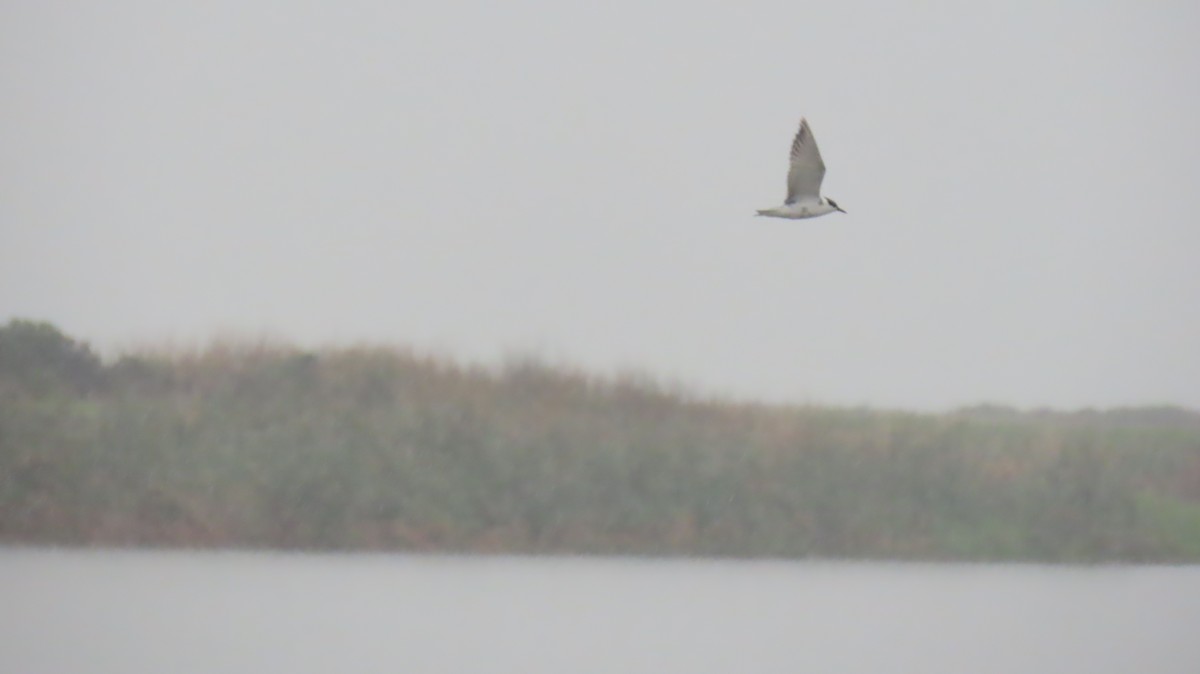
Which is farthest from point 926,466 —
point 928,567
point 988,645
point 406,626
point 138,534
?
Answer: point 138,534

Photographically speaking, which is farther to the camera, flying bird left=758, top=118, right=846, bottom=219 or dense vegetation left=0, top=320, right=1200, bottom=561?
dense vegetation left=0, top=320, right=1200, bottom=561

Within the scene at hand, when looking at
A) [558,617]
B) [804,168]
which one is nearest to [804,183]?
[804,168]

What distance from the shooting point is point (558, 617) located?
23672 millimetres

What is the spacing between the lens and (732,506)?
84.6 ft

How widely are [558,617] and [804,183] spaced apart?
5.52 metres

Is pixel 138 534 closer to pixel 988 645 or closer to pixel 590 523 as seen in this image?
pixel 590 523

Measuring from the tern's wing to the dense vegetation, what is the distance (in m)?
5.70

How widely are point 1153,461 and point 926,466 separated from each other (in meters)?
4.01

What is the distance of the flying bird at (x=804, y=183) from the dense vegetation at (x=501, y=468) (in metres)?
5.54

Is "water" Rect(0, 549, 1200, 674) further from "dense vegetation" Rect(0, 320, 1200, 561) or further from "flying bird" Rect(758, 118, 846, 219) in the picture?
"flying bird" Rect(758, 118, 846, 219)

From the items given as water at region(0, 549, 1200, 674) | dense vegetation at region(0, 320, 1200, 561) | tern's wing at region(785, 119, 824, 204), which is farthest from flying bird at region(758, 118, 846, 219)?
dense vegetation at region(0, 320, 1200, 561)

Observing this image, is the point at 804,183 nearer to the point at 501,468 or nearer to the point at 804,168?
the point at 804,168

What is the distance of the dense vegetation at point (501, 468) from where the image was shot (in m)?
24.5

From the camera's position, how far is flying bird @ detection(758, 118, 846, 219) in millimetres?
20266
